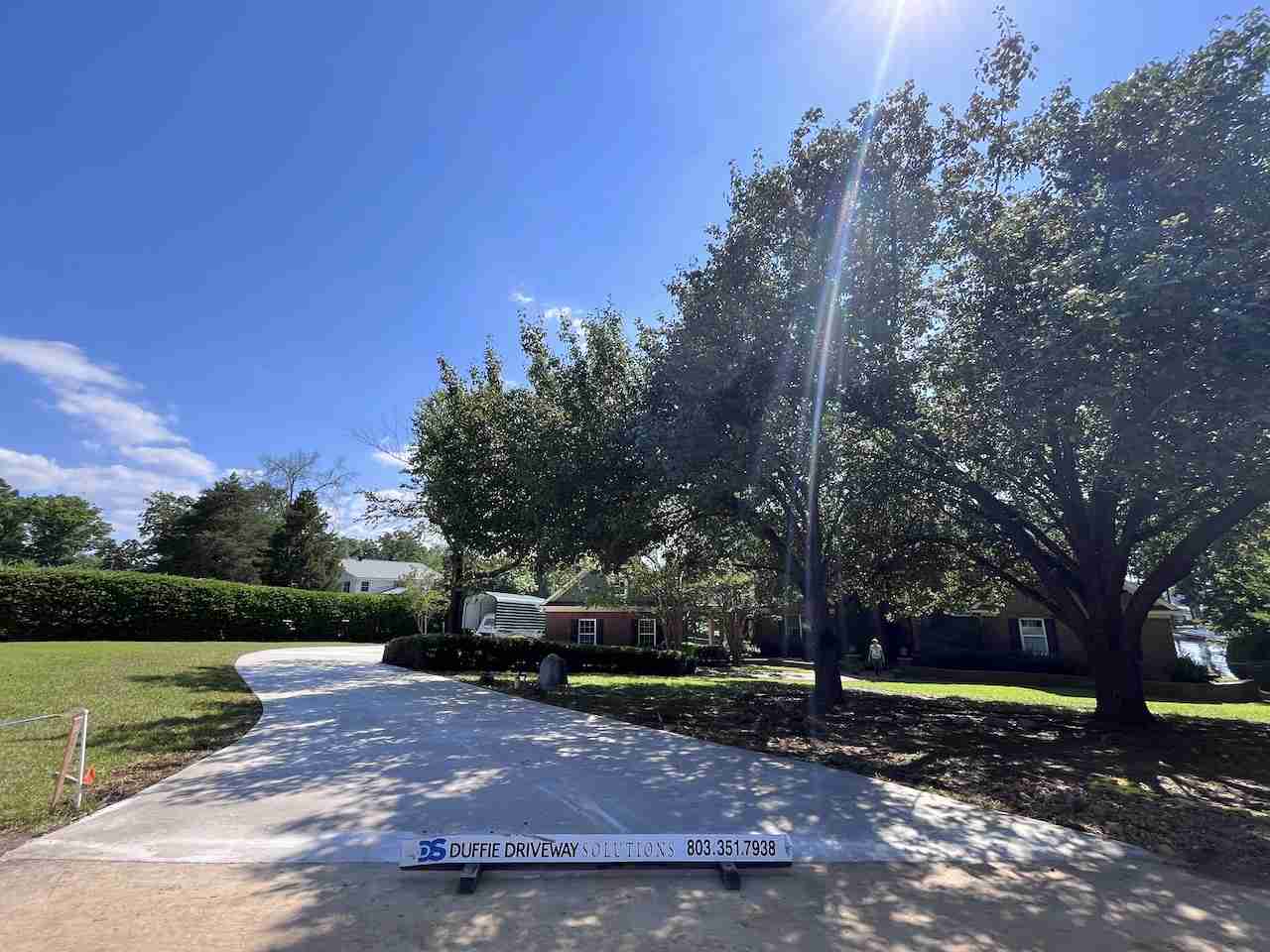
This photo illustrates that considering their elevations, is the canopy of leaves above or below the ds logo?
above

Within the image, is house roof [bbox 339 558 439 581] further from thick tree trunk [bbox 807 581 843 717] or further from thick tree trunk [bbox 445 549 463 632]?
thick tree trunk [bbox 807 581 843 717]

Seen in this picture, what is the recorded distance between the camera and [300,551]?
41.3 meters

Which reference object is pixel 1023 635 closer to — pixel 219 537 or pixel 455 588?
pixel 455 588

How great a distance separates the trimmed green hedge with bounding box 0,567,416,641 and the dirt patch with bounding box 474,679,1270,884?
19931 millimetres

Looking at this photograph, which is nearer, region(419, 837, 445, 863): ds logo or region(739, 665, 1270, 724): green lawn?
region(419, 837, 445, 863): ds logo

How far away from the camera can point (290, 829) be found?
4.96 meters

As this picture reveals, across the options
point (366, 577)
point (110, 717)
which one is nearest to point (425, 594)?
point (110, 717)

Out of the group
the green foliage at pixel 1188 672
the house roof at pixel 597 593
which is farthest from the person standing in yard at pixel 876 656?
the house roof at pixel 597 593

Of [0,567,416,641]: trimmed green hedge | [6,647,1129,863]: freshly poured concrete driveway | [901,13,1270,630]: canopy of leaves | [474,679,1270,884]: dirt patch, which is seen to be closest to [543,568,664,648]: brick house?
[0,567,416,641]: trimmed green hedge

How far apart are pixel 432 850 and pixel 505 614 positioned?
3381cm

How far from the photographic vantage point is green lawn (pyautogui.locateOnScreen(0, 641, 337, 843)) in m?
6.00

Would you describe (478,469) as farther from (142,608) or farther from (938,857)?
(142,608)

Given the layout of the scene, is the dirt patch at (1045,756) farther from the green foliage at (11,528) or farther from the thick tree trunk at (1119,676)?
the green foliage at (11,528)

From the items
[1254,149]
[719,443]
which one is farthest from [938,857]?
[1254,149]
